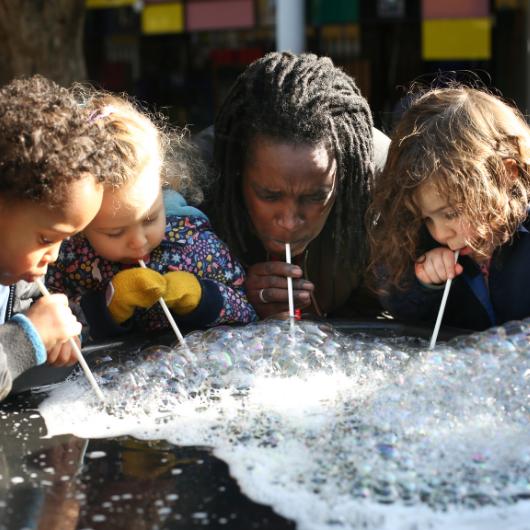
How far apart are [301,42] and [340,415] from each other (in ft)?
8.08

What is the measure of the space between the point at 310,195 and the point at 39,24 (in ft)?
4.85

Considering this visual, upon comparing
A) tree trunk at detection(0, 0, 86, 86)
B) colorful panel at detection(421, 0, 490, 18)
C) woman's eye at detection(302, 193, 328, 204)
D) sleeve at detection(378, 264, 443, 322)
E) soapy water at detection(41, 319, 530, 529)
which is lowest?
soapy water at detection(41, 319, 530, 529)

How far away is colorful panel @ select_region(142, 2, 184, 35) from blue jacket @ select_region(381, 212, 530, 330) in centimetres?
253

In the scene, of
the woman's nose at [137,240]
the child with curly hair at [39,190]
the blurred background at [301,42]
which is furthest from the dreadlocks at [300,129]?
the blurred background at [301,42]

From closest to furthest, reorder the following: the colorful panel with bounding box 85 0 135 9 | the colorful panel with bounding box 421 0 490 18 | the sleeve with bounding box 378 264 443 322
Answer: the sleeve with bounding box 378 264 443 322, the colorful panel with bounding box 421 0 490 18, the colorful panel with bounding box 85 0 135 9

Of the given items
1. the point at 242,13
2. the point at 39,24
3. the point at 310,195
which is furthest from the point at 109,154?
the point at 242,13

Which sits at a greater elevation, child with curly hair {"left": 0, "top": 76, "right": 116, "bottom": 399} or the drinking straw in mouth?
child with curly hair {"left": 0, "top": 76, "right": 116, "bottom": 399}

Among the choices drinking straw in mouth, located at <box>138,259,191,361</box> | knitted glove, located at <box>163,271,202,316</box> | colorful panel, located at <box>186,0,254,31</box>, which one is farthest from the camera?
colorful panel, located at <box>186,0,254,31</box>

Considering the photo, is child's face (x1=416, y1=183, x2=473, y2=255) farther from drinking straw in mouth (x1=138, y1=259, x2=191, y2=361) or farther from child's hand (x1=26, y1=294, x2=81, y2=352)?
child's hand (x1=26, y1=294, x2=81, y2=352)

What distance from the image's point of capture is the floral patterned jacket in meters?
1.77

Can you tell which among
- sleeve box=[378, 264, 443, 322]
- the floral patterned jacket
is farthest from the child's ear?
the floral patterned jacket

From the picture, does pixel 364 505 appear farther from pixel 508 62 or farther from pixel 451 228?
pixel 508 62

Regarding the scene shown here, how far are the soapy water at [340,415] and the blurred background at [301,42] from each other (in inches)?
76.6

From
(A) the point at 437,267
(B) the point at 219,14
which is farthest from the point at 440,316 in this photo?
(B) the point at 219,14
